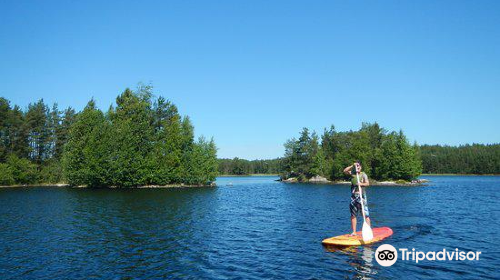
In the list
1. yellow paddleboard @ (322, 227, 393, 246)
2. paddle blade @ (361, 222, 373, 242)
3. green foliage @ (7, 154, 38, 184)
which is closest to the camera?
yellow paddleboard @ (322, 227, 393, 246)

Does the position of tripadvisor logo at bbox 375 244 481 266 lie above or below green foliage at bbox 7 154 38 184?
below

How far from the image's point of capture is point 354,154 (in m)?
125

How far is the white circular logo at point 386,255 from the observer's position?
16.4 meters

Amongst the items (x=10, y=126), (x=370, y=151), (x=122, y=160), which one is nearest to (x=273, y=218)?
(x=122, y=160)

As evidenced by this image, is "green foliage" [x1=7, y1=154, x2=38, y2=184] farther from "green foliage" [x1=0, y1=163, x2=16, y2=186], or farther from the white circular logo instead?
the white circular logo

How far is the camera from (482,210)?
118 ft

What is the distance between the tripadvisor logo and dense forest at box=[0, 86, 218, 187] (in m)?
70.8

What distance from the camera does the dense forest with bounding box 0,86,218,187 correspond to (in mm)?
80500

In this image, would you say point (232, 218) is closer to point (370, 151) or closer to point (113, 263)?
point (113, 263)

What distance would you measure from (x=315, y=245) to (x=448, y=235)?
964 centimetres

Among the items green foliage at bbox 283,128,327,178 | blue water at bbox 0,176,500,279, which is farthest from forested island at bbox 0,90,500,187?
blue water at bbox 0,176,500,279

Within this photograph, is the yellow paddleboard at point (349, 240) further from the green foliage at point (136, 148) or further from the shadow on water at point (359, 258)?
the green foliage at point (136, 148)

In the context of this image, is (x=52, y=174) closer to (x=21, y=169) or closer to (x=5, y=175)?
(x=21, y=169)

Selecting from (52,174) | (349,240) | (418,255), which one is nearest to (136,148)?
(52,174)
